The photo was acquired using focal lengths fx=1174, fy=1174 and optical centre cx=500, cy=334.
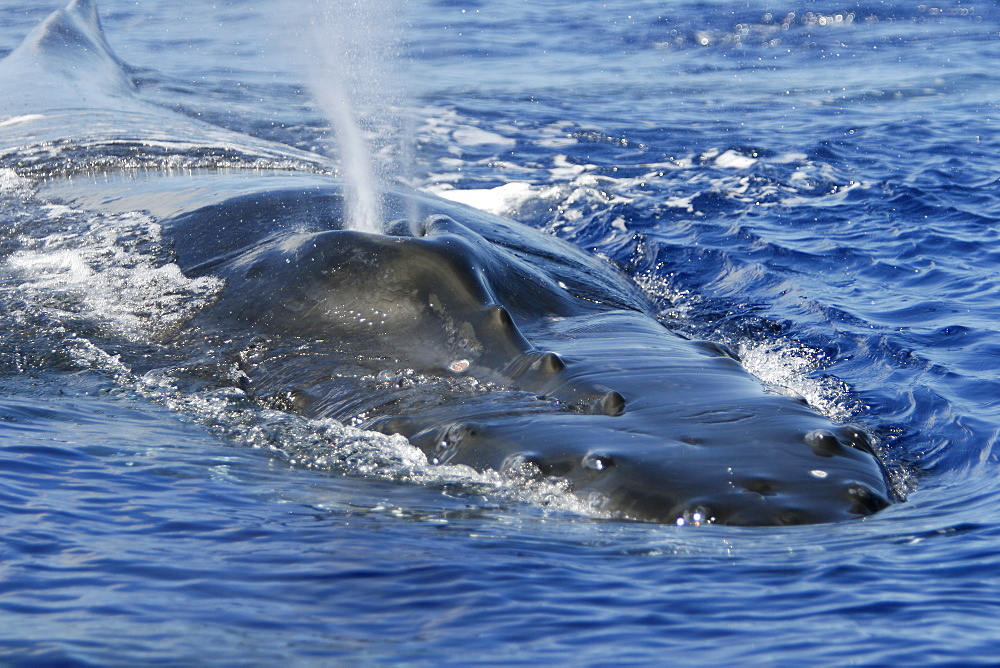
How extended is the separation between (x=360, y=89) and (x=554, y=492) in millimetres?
20151

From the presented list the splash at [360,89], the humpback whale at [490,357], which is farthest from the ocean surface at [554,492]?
the splash at [360,89]

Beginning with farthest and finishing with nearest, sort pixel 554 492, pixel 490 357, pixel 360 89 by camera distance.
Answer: pixel 360 89 < pixel 490 357 < pixel 554 492

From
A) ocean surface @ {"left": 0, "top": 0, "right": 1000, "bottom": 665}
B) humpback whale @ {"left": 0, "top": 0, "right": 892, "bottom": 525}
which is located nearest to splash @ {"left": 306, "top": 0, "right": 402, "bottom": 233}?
humpback whale @ {"left": 0, "top": 0, "right": 892, "bottom": 525}

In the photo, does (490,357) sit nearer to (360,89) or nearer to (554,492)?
(554,492)

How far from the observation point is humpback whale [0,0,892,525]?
4.88 m

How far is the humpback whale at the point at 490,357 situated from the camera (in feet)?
16.0

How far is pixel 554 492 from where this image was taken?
4.93m

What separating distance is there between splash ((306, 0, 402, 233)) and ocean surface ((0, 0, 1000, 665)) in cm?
39

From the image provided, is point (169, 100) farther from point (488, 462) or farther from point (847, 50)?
point (488, 462)

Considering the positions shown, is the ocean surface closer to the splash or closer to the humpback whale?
the humpback whale

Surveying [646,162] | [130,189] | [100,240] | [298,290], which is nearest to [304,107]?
[646,162]

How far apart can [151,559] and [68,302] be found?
13.0 ft

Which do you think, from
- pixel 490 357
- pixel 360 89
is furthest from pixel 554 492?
pixel 360 89

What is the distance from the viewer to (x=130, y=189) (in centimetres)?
982
